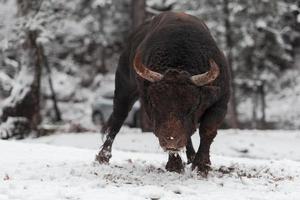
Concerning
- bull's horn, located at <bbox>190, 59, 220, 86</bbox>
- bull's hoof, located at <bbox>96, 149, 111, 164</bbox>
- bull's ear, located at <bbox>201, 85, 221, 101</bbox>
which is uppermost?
bull's horn, located at <bbox>190, 59, 220, 86</bbox>

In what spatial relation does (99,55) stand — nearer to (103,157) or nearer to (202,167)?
(103,157)

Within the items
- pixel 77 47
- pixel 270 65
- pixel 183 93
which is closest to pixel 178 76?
pixel 183 93

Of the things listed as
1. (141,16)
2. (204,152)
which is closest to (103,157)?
(204,152)

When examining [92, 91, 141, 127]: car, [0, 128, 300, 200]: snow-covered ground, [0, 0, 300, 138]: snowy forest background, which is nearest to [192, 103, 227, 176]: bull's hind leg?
[0, 128, 300, 200]: snow-covered ground

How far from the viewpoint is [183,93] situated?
706 centimetres

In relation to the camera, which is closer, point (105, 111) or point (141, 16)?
point (141, 16)

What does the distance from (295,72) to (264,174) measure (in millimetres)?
21506

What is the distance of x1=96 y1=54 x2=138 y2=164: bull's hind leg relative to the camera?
31.4 ft

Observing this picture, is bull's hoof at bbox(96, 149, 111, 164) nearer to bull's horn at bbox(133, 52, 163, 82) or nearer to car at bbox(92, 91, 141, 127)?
bull's horn at bbox(133, 52, 163, 82)

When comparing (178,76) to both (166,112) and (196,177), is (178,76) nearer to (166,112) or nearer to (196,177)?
(166,112)

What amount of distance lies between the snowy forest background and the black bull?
10473 millimetres

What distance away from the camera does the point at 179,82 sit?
23.2 ft

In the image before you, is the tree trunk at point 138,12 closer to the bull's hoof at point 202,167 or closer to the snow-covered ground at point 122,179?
the snow-covered ground at point 122,179

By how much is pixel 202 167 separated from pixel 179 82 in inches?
56.8
